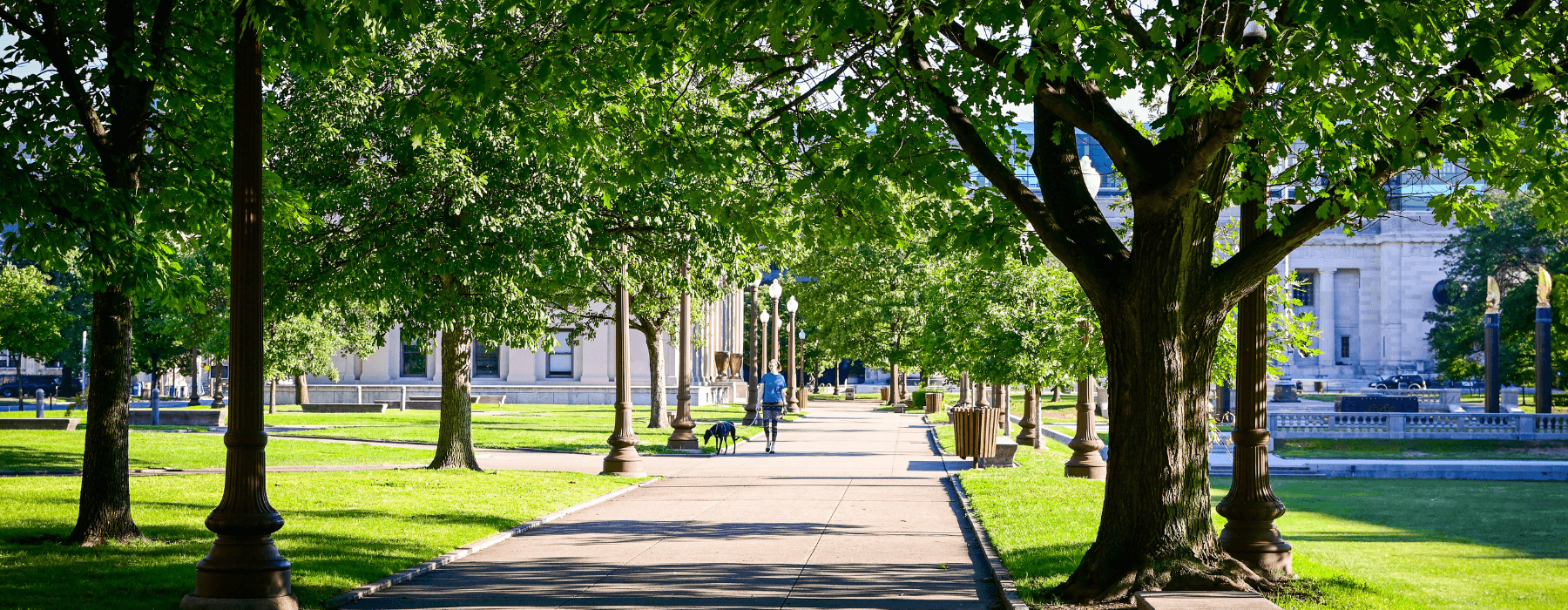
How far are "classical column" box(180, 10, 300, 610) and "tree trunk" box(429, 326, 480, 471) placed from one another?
37.7ft

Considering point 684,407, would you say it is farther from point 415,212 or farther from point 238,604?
point 238,604

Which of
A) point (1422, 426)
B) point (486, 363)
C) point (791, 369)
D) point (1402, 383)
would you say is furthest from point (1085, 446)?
point (1402, 383)

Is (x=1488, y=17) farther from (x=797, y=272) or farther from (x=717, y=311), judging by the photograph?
(x=717, y=311)

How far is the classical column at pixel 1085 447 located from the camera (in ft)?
62.8

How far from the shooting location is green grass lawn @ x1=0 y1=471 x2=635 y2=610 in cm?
891

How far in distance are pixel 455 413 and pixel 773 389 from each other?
9.04 metres

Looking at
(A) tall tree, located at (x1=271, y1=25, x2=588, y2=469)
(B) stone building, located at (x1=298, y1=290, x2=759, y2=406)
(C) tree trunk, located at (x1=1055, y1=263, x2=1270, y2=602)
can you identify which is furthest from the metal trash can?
(C) tree trunk, located at (x1=1055, y1=263, x2=1270, y2=602)

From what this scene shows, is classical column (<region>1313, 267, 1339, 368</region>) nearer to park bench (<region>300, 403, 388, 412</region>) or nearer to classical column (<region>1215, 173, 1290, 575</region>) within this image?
park bench (<region>300, 403, 388, 412</region>)

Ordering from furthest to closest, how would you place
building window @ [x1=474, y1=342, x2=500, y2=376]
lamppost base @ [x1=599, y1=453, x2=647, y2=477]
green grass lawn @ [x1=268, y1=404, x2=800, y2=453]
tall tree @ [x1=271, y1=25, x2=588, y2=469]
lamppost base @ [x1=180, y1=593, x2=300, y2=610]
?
building window @ [x1=474, y1=342, x2=500, y2=376]
green grass lawn @ [x1=268, y1=404, x2=800, y2=453]
lamppost base @ [x1=599, y1=453, x2=647, y2=477]
tall tree @ [x1=271, y1=25, x2=588, y2=469]
lamppost base @ [x1=180, y1=593, x2=300, y2=610]

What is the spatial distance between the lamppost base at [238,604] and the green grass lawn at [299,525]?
49 centimetres

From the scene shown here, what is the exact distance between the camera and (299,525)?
12.4 metres

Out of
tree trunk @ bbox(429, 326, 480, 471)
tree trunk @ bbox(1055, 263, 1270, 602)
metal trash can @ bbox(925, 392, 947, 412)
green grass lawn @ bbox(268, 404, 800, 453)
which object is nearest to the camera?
tree trunk @ bbox(1055, 263, 1270, 602)

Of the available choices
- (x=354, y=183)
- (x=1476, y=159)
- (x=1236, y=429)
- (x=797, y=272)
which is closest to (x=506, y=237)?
(x=354, y=183)

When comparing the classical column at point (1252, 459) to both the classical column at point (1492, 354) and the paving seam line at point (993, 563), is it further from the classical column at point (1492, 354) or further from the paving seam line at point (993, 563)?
the classical column at point (1492, 354)
